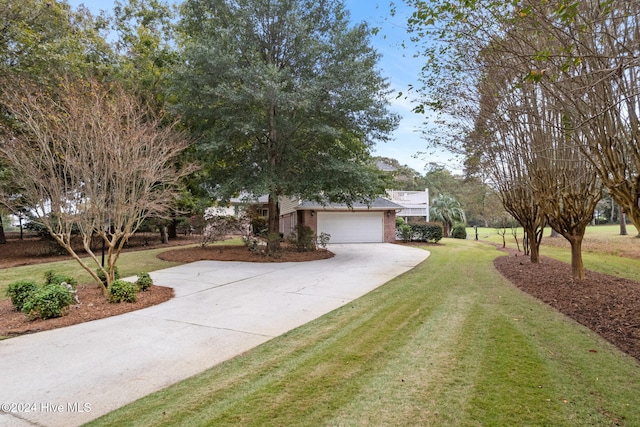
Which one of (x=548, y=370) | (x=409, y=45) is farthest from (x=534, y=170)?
(x=548, y=370)

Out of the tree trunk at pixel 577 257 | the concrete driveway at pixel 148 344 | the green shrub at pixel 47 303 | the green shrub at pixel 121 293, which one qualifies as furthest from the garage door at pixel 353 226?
the green shrub at pixel 47 303

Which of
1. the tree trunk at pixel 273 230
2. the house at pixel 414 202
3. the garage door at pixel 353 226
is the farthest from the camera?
the house at pixel 414 202

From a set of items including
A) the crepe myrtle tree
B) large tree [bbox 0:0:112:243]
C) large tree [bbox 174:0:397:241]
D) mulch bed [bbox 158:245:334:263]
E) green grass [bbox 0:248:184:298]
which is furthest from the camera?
mulch bed [bbox 158:245:334:263]

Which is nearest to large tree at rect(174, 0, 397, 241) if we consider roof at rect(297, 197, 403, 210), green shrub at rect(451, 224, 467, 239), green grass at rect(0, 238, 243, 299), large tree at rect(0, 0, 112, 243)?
green grass at rect(0, 238, 243, 299)

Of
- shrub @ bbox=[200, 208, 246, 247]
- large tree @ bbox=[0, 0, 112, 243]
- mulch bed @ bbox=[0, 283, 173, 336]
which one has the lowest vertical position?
mulch bed @ bbox=[0, 283, 173, 336]

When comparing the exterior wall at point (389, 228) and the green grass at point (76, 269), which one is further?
the exterior wall at point (389, 228)

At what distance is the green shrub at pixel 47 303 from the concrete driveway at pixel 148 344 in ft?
2.18

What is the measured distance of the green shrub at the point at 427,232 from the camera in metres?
20.0

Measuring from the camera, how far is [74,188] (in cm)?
665

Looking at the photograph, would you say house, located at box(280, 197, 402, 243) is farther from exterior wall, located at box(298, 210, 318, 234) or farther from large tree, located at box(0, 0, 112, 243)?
large tree, located at box(0, 0, 112, 243)

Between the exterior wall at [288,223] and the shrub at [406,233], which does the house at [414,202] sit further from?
the exterior wall at [288,223]

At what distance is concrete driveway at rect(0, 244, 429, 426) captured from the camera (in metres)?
3.15

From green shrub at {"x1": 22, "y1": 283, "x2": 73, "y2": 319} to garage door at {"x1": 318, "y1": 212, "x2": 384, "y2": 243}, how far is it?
1475 cm

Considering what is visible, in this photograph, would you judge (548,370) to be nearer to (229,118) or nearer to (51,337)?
(51,337)
